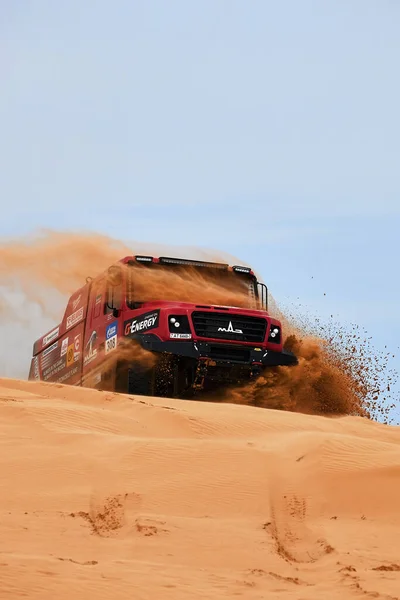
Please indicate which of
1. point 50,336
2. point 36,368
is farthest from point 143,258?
point 36,368

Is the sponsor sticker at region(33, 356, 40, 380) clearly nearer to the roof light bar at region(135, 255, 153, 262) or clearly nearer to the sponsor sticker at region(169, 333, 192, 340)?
the roof light bar at region(135, 255, 153, 262)

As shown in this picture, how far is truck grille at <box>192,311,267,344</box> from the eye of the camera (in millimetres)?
15195

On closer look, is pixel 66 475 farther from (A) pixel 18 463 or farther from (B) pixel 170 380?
(B) pixel 170 380

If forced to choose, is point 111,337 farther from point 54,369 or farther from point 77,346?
point 54,369

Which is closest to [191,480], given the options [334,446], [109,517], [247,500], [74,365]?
[247,500]

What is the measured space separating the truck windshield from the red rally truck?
18 mm

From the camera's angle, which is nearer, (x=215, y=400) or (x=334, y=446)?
(x=334, y=446)

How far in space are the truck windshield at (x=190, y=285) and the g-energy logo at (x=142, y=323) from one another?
409mm

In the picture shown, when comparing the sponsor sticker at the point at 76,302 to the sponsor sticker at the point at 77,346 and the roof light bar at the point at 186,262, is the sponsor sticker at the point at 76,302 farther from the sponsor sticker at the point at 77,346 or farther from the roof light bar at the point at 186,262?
the roof light bar at the point at 186,262

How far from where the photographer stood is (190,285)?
16.2m

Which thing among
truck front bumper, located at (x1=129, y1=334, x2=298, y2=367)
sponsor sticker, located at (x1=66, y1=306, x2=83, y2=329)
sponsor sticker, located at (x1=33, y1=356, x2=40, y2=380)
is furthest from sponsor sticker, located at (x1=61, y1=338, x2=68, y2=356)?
truck front bumper, located at (x1=129, y1=334, x2=298, y2=367)

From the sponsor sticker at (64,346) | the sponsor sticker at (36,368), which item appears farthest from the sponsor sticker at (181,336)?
the sponsor sticker at (36,368)

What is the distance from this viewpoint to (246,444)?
934 cm

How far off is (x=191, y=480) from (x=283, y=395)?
26.0ft
